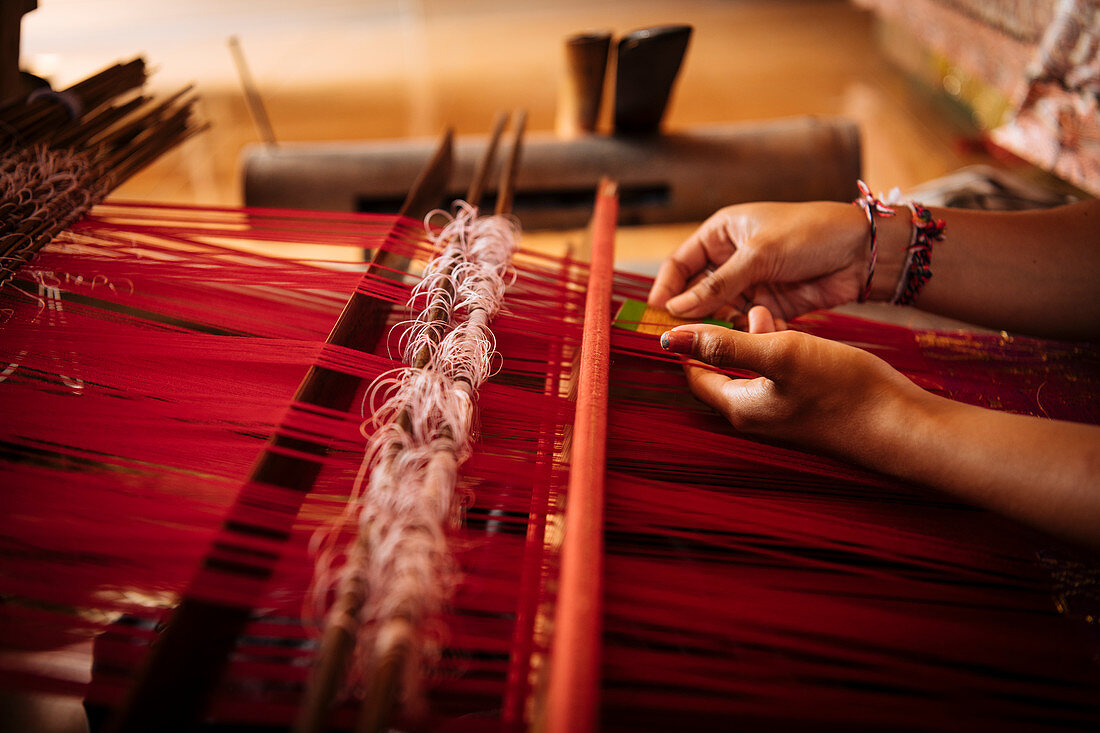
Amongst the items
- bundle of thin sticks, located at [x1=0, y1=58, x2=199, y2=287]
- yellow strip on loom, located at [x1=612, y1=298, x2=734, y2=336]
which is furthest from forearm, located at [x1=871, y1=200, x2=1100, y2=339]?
bundle of thin sticks, located at [x1=0, y1=58, x2=199, y2=287]

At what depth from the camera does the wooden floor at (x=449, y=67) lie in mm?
3094

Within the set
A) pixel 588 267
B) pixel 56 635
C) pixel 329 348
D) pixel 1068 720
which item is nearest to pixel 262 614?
pixel 56 635

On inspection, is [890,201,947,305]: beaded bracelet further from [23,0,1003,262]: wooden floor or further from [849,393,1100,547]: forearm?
[23,0,1003,262]: wooden floor

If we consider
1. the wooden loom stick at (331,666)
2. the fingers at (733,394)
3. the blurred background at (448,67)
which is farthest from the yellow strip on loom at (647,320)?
the blurred background at (448,67)

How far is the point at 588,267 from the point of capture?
114 cm

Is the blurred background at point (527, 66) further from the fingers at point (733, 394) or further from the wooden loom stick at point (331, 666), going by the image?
the wooden loom stick at point (331, 666)

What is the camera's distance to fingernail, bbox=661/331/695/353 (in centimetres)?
85

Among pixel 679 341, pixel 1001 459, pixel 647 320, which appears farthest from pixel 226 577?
pixel 1001 459

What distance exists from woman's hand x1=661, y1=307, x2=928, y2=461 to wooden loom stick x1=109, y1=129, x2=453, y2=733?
1.46 feet

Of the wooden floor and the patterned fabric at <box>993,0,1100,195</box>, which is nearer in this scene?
the patterned fabric at <box>993,0,1100,195</box>

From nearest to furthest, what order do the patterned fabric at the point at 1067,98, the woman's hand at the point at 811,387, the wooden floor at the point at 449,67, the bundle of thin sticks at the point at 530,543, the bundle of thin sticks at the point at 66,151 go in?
the bundle of thin sticks at the point at 530,543 < the woman's hand at the point at 811,387 < the bundle of thin sticks at the point at 66,151 < the patterned fabric at the point at 1067,98 < the wooden floor at the point at 449,67

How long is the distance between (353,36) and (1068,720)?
5709mm

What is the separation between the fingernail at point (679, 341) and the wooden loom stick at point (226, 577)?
0.42 metres

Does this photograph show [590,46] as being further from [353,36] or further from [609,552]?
[353,36]
